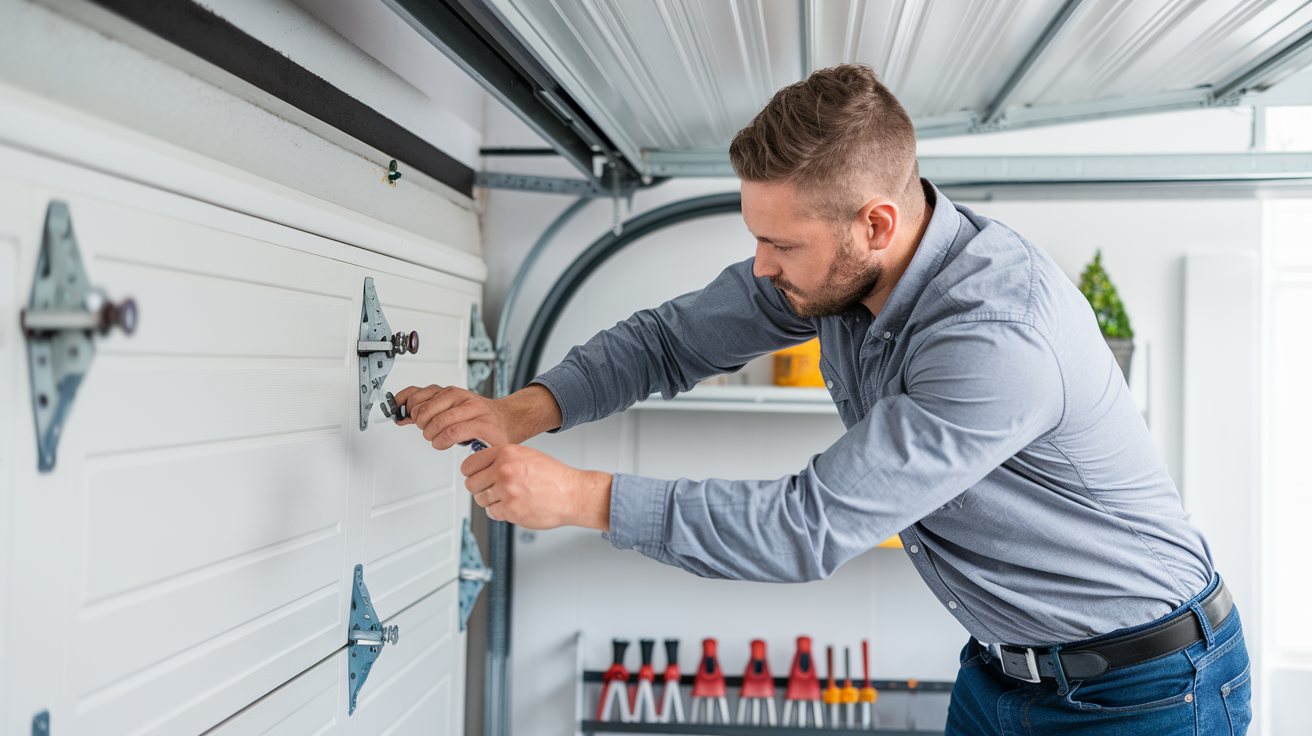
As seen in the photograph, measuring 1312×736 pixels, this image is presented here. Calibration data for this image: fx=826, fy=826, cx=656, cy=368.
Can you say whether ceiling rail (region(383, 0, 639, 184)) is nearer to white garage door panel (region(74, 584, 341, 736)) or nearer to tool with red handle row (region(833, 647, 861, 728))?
white garage door panel (region(74, 584, 341, 736))

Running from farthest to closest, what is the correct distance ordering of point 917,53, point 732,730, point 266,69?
point 732,730, point 917,53, point 266,69

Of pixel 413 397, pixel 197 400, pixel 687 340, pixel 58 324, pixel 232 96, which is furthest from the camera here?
pixel 687 340

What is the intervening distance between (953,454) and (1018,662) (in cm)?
60

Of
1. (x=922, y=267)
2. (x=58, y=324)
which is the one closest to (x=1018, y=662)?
(x=922, y=267)

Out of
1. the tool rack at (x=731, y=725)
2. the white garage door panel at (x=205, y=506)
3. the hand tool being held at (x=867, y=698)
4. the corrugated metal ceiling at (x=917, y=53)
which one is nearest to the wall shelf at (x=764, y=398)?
the corrugated metal ceiling at (x=917, y=53)

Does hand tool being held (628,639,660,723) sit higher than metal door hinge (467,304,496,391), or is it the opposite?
metal door hinge (467,304,496,391)

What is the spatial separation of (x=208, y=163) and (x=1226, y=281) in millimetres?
2731

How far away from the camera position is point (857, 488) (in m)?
1.10

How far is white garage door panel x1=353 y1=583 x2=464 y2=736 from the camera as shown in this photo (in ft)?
5.43

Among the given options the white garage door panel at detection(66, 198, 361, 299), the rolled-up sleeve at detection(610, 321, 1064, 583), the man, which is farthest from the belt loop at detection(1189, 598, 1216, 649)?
the white garage door panel at detection(66, 198, 361, 299)

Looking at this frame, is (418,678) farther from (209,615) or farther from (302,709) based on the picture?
(209,615)

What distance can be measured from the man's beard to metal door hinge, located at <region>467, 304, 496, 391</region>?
0.96 meters

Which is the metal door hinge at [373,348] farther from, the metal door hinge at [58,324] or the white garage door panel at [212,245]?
the metal door hinge at [58,324]

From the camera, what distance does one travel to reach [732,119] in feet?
6.89
